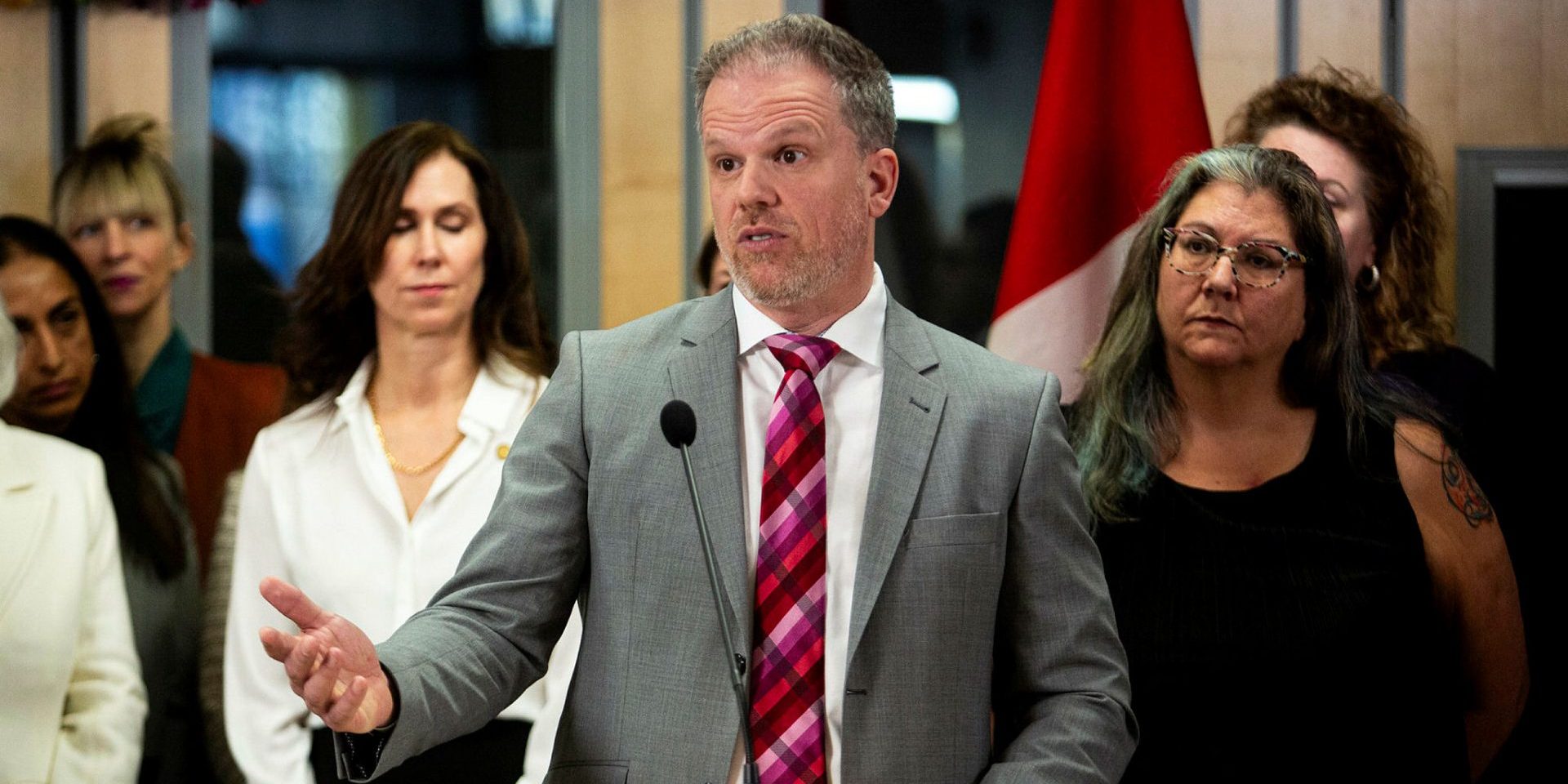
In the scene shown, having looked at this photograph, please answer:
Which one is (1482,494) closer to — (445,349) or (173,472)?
(445,349)

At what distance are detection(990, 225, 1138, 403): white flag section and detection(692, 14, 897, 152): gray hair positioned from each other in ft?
4.76

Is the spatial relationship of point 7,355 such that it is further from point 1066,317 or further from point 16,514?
point 1066,317

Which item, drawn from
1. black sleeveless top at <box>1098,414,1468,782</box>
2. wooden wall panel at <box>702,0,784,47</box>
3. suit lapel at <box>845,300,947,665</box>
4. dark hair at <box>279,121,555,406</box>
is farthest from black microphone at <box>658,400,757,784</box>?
wooden wall panel at <box>702,0,784,47</box>

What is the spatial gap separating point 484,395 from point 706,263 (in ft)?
2.32

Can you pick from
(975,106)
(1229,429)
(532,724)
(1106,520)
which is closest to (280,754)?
(532,724)

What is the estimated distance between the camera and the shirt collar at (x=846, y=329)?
192 cm

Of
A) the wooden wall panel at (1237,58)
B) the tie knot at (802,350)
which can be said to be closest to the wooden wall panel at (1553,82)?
the wooden wall panel at (1237,58)

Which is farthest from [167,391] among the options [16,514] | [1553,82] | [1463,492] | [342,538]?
[1553,82]

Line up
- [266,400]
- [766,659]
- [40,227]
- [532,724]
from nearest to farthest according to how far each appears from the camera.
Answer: [766,659] < [532,724] < [40,227] < [266,400]

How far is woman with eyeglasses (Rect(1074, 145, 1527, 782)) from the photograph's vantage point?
2.48 m

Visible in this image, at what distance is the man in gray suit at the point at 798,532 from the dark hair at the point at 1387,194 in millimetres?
1574

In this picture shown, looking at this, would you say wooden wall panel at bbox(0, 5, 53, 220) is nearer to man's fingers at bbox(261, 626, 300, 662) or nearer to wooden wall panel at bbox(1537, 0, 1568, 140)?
man's fingers at bbox(261, 626, 300, 662)

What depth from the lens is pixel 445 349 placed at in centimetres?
316

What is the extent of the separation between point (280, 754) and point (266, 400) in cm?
106
